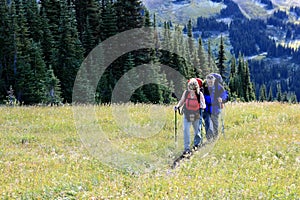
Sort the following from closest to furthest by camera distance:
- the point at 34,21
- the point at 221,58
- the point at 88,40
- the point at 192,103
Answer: the point at 192,103
the point at 34,21
the point at 88,40
the point at 221,58

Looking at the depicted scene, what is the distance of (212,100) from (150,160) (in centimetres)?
342

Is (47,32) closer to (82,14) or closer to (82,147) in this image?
(82,14)

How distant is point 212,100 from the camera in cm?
1327

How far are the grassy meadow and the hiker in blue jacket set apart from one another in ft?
1.88

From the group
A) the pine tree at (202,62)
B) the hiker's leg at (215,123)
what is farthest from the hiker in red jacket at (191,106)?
the pine tree at (202,62)

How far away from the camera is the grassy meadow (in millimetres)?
7973

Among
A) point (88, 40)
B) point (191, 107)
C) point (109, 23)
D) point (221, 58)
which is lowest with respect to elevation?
point (221, 58)

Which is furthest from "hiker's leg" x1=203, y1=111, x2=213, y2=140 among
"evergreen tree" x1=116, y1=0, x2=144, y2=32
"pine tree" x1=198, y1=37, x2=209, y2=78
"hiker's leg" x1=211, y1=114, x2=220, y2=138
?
"pine tree" x1=198, y1=37, x2=209, y2=78

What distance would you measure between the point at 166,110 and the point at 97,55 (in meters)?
34.1

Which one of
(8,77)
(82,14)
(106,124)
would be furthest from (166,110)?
(82,14)

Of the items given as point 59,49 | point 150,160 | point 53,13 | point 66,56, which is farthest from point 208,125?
point 53,13

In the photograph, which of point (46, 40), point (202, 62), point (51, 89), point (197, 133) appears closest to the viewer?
point (197, 133)

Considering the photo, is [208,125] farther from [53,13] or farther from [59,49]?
[53,13]

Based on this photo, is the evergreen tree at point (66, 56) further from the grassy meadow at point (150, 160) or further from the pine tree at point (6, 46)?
the grassy meadow at point (150, 160)
